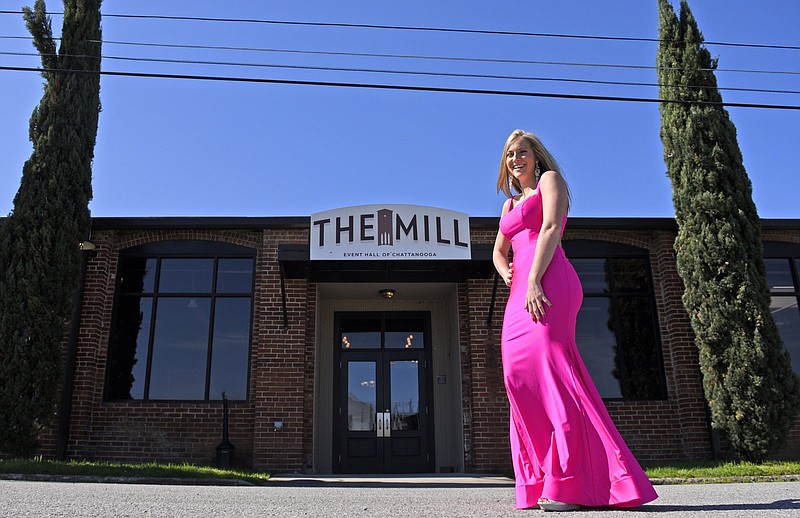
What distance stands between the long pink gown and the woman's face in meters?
0.22

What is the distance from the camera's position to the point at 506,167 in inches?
149

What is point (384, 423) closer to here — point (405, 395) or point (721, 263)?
point (405, 395)

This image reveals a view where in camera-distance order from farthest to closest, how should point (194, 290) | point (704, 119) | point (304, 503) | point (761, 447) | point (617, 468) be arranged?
point (194, 290) < point (704, 119) < point (761, 447) < point (304, 503) < point (617, 468)

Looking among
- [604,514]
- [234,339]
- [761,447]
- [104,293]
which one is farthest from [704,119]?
[104,293]

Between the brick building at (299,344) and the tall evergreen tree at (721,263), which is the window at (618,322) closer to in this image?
the brick building at (299,344)

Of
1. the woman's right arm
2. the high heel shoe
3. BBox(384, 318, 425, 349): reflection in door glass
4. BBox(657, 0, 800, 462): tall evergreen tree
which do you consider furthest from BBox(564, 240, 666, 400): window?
the high heel shoe

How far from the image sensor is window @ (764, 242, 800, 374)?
1127cm

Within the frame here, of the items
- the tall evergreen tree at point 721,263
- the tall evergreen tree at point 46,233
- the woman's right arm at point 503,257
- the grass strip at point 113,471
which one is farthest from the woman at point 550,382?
the tall evergreen tree at point 46,233

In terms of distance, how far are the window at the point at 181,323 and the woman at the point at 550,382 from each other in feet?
26.3

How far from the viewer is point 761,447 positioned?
9031mm

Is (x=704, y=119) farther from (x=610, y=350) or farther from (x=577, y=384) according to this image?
(x=577, y=384)

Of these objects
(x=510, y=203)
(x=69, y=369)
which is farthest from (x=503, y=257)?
(x=69, y=369)

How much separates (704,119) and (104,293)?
10.0m

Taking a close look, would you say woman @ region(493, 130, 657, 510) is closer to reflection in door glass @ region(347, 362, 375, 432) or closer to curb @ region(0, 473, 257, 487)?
curb @ region(0, 473, 257, 487)
